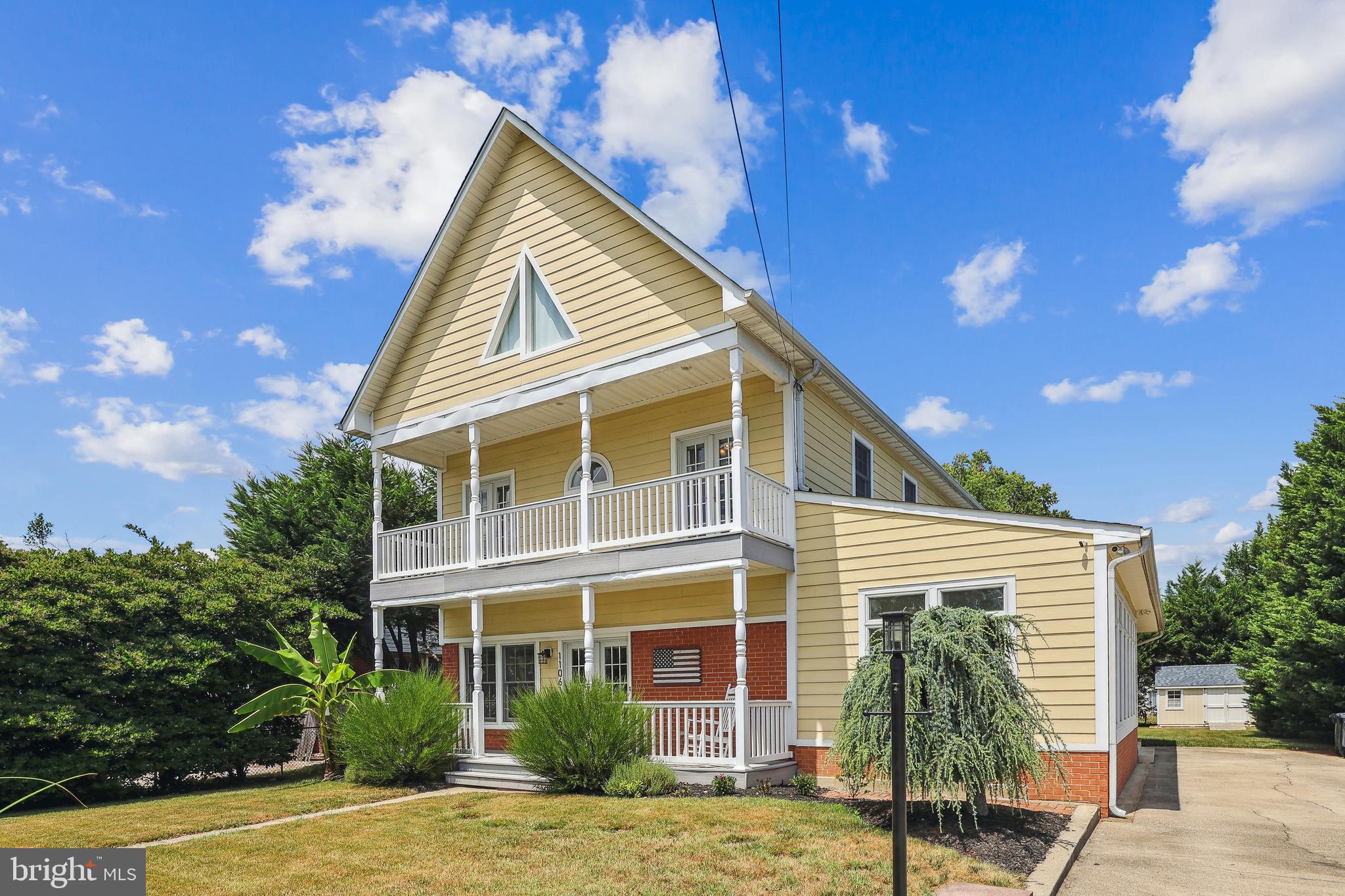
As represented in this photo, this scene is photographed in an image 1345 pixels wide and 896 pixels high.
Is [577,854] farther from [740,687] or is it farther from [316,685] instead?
[316,685]

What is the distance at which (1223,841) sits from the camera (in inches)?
397

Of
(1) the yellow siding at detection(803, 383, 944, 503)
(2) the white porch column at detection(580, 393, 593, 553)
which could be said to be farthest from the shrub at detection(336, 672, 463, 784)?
(1) the yellow siding at detection(803, 383, 944, 503)

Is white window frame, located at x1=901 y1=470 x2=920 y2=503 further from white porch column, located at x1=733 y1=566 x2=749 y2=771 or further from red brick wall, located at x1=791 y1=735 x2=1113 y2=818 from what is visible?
red brick wall, located at x1=791 y1=735 x2=1113 y2=818

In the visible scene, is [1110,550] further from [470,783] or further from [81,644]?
[81,644]

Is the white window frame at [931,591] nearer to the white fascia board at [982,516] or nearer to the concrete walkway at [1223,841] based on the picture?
the white fascia board at [982,516]

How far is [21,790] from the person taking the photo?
13.5 metres

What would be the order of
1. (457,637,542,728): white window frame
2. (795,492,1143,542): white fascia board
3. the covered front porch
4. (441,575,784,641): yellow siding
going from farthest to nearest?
(457,637,542,728): white window frame, (441,575,784,641): yellow siding, the covered front porch, (795,492,1143,542): white fascia board

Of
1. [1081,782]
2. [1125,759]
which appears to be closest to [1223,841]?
[1081,782]

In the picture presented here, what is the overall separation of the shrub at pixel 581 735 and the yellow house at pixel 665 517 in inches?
31.2

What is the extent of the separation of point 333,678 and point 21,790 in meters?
4.49

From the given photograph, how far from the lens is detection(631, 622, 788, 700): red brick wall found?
1442 centimetres

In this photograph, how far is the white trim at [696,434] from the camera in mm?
15242

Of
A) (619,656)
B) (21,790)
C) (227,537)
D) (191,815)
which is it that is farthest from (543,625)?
(227,537)

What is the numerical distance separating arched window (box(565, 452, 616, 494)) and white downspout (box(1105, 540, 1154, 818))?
8170 millimetres
